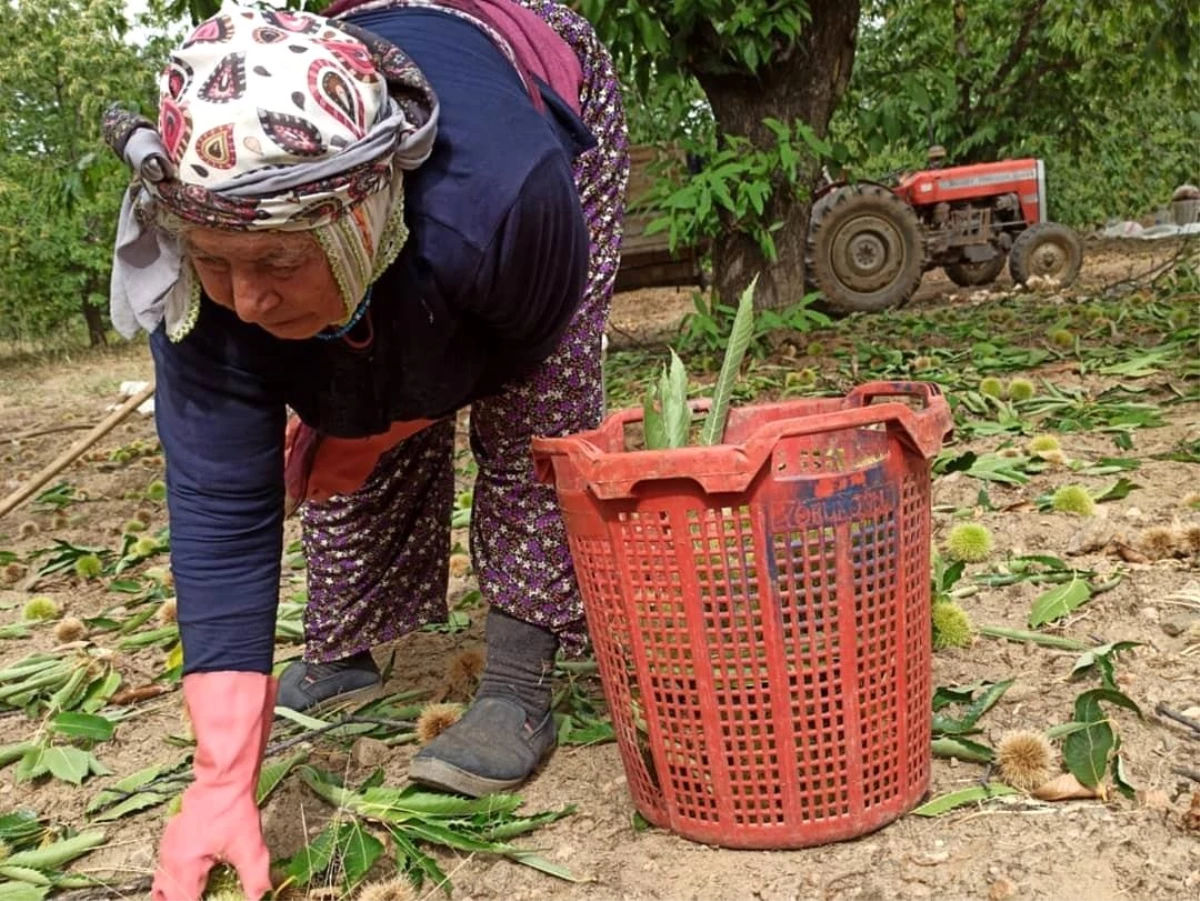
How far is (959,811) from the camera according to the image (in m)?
1.46

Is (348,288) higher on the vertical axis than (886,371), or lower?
higher

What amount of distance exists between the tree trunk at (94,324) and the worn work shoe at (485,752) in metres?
11.9

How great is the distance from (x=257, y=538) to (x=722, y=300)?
13.0 feet

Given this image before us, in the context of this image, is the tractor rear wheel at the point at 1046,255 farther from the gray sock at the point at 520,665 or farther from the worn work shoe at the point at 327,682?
the gray sock at the point at 520,665

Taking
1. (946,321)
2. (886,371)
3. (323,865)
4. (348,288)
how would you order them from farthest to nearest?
1. (946,321)
2. (886,371)
3. (323,865)
4. (348,288)

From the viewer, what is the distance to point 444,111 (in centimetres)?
139

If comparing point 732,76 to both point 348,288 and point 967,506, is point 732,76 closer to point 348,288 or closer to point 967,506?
point 967,506

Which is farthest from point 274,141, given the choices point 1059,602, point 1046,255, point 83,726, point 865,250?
point 1046,255

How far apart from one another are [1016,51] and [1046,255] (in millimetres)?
3538

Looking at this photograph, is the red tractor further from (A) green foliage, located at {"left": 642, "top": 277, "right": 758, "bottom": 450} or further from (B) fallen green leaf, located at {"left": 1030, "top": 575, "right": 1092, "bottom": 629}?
(A) green foliage, located at {"left": 642, "top": 277, "right": 758, "bottom": 450}

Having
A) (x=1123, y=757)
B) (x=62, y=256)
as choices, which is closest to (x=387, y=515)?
(x=1123, y=757)

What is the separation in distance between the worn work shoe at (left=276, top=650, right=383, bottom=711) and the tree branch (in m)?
8.96

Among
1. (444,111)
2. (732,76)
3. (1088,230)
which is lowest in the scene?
(1088,230)

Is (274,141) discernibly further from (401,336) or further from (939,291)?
(939,291)
